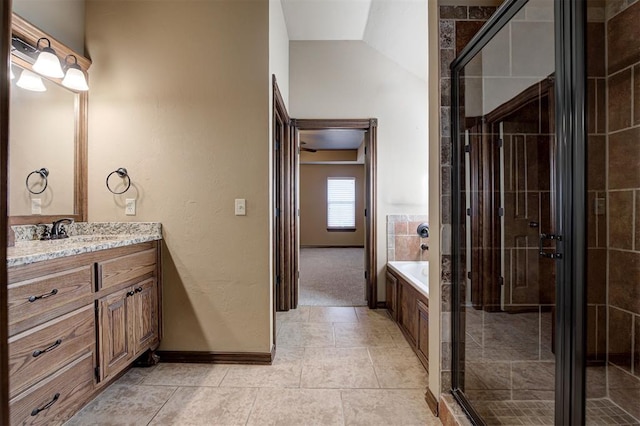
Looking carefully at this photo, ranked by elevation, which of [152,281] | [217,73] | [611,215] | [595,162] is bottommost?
[152,281]

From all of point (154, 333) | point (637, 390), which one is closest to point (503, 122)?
point (637, 390)

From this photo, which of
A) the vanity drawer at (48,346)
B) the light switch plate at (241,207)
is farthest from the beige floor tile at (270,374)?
the light switch plate at (241,207)

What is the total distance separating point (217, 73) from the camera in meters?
2.23

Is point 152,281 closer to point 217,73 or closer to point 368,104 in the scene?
point 217,73

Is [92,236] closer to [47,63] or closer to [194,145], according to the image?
[194,145]

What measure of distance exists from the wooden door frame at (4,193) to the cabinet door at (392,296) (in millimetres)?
2801

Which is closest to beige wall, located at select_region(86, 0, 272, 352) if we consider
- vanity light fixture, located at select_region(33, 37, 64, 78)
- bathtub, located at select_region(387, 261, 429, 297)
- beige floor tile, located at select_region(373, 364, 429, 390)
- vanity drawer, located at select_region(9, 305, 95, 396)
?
vanity light fixture, located at select_region(33, 37, 64, 78)

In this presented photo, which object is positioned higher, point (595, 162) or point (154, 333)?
point (595, 162)

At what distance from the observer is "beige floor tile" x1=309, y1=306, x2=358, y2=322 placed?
311cm

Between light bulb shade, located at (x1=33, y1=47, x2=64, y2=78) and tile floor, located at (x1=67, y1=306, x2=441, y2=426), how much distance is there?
6.47ft

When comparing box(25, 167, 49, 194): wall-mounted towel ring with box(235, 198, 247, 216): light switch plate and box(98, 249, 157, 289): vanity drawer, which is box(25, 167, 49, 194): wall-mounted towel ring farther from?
box(235, 198, 247, 216): light switch plate

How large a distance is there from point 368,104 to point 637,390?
306 centimetres

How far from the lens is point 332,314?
10.7 ft

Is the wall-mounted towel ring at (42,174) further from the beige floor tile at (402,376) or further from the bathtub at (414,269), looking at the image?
the bathtub at (414,269)
